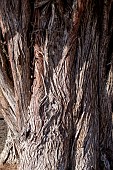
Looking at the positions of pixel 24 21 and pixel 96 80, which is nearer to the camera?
pixel 24 21

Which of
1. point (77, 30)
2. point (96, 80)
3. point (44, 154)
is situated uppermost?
point (77, 30)

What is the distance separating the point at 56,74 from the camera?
4.59 m

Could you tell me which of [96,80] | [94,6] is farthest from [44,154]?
[94,6]

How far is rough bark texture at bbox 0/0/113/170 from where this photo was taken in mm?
4543

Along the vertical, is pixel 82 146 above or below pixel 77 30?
below

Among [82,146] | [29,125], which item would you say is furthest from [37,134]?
[82,146]

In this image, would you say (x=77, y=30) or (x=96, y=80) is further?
(x=96, y=80)

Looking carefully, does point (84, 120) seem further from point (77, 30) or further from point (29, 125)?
point (77, 30)

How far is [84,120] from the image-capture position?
4730 millimetres

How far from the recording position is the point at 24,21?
4.56 m

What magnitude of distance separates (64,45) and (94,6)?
1.60ft

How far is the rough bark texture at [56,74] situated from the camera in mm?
4543

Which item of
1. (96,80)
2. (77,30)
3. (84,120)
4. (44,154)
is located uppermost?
(77,30)

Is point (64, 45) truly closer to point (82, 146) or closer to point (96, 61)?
point (96, 61)
